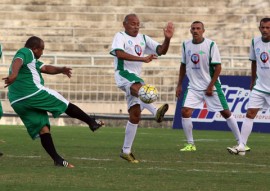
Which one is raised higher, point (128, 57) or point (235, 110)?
point (128, 57)

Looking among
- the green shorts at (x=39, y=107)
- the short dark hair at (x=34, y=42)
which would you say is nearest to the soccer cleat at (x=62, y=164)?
the green shorts at (x=39, y=107)

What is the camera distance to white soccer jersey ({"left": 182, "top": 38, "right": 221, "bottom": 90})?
17094mm

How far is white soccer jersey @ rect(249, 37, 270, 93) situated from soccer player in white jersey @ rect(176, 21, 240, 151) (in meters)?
0.93

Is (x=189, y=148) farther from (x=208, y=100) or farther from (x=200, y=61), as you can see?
(x=200, y=61)

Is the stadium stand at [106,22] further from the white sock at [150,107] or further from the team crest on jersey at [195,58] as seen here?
the white sock at [150,107]

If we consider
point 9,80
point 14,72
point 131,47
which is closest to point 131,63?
point 131,47

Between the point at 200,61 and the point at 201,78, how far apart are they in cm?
29

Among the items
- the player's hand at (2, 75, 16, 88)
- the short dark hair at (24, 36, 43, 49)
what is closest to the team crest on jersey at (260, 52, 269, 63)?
the short dark hair at (24, 36, 43, 49)

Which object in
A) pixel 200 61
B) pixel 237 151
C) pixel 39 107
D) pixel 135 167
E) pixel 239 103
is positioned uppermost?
pixel 200 61

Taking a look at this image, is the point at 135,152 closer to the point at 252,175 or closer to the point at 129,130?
the point at 129,130

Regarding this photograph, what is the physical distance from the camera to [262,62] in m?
16.1

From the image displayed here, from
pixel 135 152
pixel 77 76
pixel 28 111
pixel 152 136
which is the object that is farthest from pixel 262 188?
pixel 77 76

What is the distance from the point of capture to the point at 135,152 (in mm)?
16172

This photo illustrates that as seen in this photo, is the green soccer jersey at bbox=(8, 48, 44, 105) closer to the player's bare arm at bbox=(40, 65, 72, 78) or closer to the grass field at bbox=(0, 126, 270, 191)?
the player's bare arm at bbox=(40, 65, 72, 78)
